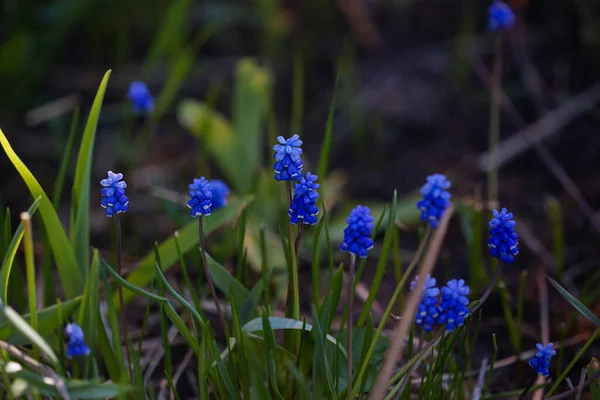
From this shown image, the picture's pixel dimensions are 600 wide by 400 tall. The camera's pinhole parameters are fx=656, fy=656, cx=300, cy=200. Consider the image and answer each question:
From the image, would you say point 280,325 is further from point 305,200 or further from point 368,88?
point 368,88

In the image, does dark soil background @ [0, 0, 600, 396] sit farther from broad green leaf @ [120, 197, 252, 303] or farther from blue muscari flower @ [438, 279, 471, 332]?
blue muscari flower @ [438, 279, 471, 332]

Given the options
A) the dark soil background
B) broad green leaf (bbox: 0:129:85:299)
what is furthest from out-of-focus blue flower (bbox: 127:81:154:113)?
broad green leaf (bbox: 0:129:85:299)

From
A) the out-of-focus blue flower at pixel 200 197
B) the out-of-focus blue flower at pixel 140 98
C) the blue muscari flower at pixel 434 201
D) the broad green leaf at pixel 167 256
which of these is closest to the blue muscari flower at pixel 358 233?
the blue muscari flower at pixel 434 201

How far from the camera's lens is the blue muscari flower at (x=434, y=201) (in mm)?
1311

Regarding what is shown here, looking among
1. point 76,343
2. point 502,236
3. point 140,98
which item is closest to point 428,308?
point 502,236

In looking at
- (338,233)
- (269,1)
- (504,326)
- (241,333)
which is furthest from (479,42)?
(241,333)

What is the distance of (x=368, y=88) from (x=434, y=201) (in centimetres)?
252

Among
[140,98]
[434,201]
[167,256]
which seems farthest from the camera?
[140,98]

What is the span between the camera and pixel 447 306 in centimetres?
144

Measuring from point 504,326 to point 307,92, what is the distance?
73.9 inches

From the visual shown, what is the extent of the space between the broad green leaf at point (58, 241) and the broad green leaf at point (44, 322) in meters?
0.20

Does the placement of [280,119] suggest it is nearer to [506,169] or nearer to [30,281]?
[506,169]

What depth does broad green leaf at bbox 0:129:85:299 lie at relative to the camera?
164 cm

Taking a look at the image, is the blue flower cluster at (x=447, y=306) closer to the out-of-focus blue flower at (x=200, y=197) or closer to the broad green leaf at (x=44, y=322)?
the out-of-focus blue flower at (x=200, y=197)
